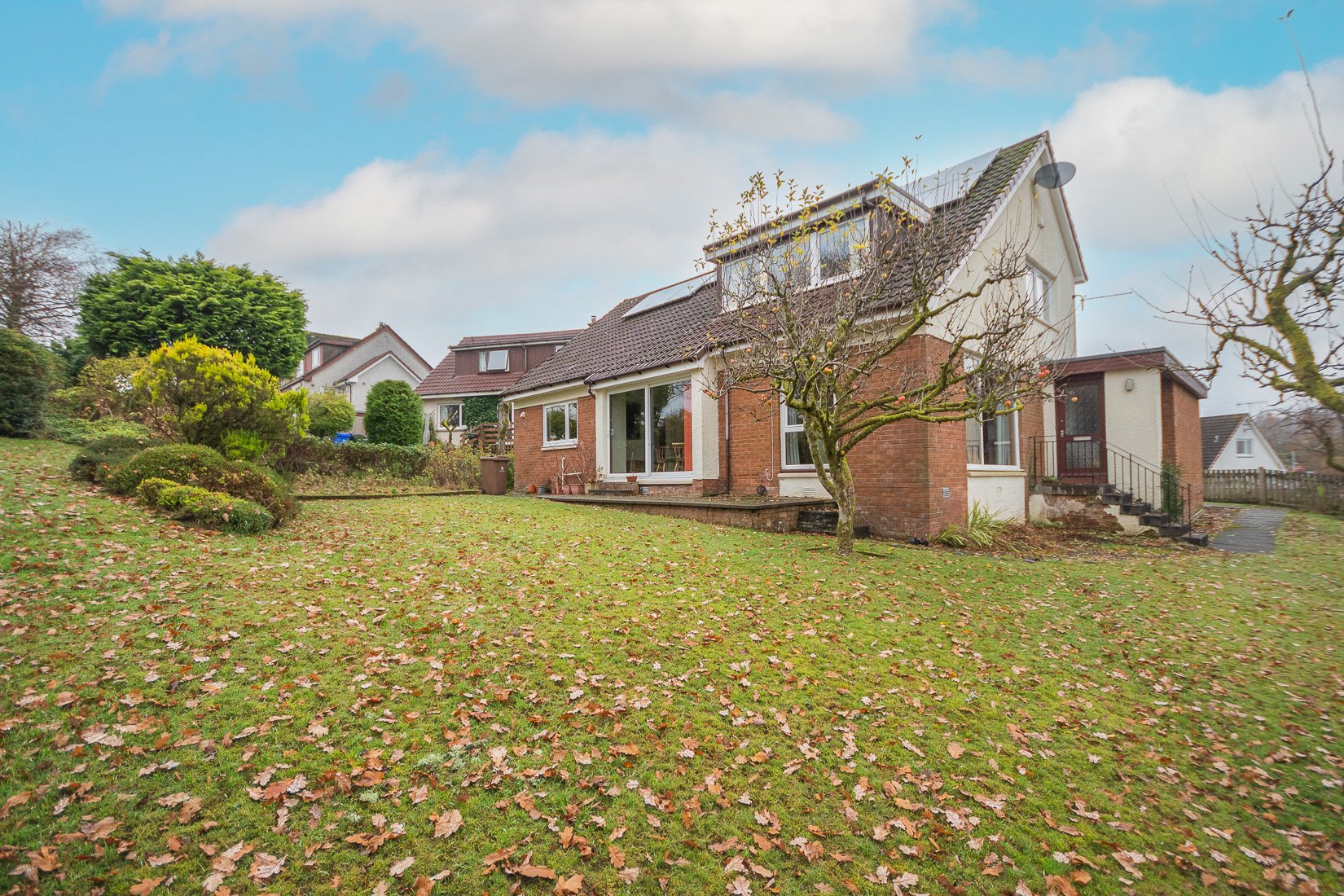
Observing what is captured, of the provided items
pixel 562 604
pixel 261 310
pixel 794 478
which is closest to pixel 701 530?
pixel 794 478

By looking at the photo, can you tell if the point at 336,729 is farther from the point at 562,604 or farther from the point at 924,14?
the point at 924,14

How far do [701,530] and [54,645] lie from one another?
27.4 ft

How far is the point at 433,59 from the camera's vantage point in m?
11.8

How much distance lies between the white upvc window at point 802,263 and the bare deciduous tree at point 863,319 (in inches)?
1.8

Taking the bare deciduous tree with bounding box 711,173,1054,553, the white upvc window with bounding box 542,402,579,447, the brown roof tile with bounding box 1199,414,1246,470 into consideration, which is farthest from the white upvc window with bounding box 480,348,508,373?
the brown roof tile with bounding box 1199,414,1246,470

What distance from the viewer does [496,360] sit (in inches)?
1291

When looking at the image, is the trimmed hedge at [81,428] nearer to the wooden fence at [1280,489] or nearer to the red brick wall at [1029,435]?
A: the red brick wall at [1029,435]

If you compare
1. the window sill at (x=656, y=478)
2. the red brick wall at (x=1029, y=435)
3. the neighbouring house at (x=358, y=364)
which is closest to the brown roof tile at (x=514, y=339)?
the neighbouring house at (x=358, y=364)

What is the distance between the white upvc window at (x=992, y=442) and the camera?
13.0 meters

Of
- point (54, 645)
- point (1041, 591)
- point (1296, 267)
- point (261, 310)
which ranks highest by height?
point (261, 310)

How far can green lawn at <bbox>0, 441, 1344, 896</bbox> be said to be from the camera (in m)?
3.02

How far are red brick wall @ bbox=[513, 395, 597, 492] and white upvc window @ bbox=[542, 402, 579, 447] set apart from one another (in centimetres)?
20

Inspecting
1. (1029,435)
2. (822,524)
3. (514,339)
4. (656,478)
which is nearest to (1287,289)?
(822,524)

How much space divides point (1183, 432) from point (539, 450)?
18.9m
